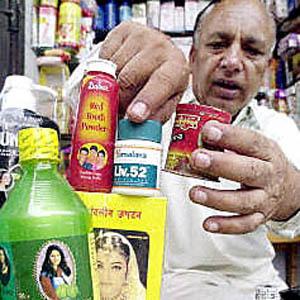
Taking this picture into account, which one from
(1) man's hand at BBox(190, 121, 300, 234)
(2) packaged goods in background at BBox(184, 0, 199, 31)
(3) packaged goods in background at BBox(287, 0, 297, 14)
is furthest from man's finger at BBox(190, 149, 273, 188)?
(3) packaged goods in background at BBox(287, 0, 297, 14)

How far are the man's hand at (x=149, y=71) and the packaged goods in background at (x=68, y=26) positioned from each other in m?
1.22

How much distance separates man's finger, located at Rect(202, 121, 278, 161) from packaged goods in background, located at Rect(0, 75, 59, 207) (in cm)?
19

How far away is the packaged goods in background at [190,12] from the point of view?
2537 millimetres

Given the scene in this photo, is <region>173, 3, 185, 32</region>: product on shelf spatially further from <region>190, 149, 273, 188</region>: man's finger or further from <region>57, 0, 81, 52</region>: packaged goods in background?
<region>190, 149, 273, 188</region>: man's finger

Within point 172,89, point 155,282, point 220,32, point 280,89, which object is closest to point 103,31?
point 280,89

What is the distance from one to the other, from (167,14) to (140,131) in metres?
2.12

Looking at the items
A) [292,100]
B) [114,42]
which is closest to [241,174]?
[114,42]

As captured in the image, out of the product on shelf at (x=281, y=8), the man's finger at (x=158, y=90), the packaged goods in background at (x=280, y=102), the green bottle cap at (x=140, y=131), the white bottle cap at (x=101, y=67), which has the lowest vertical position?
the packaged goods in background at (x=280, y=102)

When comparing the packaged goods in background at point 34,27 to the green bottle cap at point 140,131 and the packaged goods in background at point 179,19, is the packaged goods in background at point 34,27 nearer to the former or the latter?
the packaged goods in background at point 179,19

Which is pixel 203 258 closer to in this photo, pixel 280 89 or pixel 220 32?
pixel 220 32

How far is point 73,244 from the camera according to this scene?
467 millimetres

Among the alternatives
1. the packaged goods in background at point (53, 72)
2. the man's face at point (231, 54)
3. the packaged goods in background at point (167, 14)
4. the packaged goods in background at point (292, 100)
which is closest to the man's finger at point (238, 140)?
the man's face at point (231, 54)

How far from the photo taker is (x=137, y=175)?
53 centimetres

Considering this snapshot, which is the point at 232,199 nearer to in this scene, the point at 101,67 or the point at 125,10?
the point at 101,67
